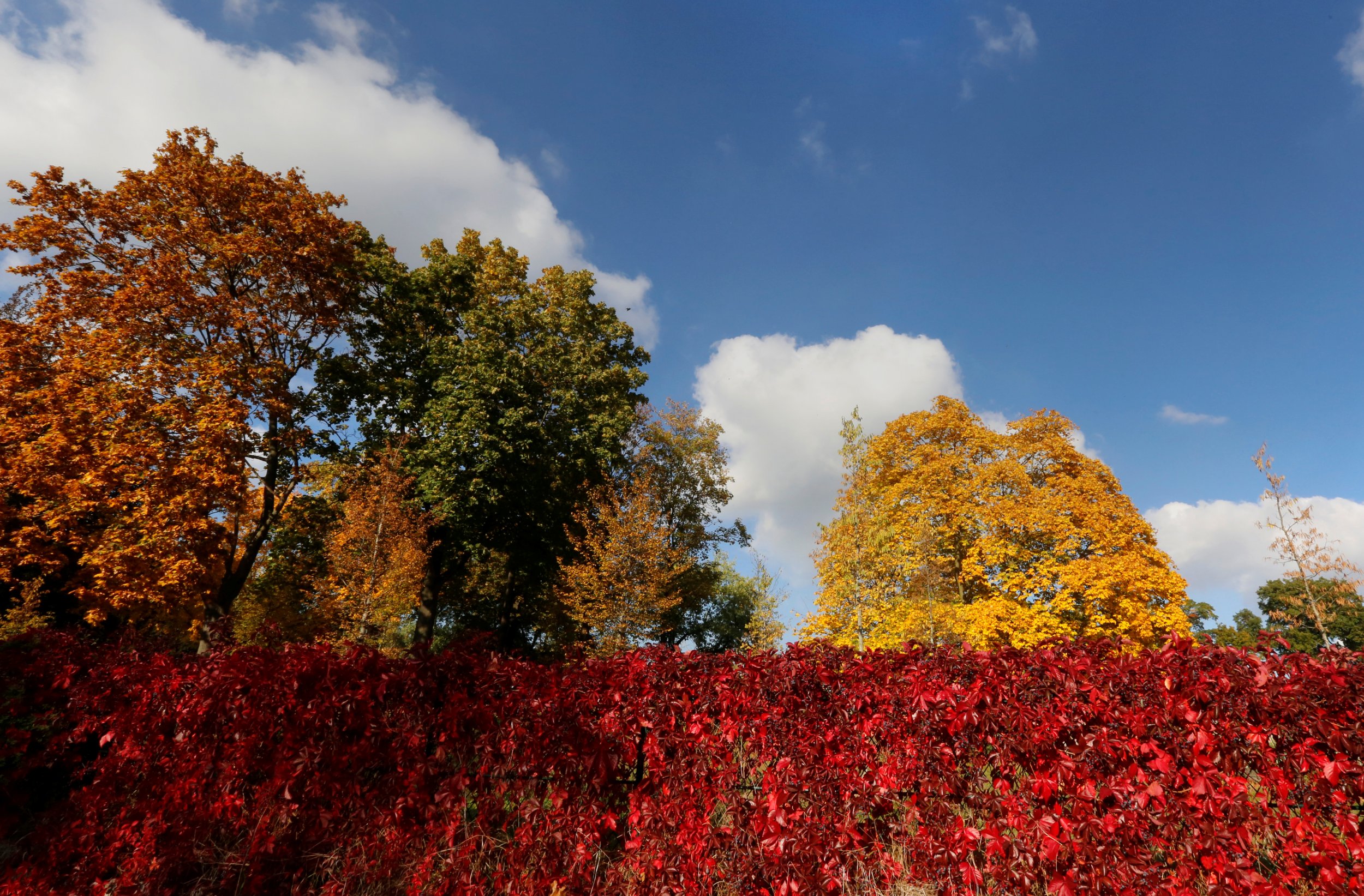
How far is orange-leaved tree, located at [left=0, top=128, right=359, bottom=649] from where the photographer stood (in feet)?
36.2

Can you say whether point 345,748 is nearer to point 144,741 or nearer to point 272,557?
point 144,741

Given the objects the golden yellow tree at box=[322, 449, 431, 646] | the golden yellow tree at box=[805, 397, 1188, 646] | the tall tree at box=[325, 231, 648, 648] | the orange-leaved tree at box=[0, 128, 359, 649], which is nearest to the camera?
the orange-leaved tree at box=[0, 128, 359, 649]

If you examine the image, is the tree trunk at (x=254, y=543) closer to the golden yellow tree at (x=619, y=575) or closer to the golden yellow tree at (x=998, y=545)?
the golden yellow tree at (x=619, y=575)

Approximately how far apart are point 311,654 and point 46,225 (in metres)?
14.5

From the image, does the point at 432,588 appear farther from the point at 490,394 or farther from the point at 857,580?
the point at 857,580

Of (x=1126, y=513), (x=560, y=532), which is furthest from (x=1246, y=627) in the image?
(x=560, y=532)

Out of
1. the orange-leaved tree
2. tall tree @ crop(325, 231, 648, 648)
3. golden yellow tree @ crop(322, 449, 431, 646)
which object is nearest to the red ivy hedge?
the orange-leaved tree

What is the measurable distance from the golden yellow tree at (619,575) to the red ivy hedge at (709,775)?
43.1ft

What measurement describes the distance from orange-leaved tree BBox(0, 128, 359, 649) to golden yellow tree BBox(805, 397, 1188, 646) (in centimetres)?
1547

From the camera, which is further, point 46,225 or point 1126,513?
point 1126,513

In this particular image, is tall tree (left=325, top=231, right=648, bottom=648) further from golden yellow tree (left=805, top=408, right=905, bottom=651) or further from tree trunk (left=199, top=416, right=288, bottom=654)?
golden yellow tree (left=805, top=408, right=905, bottom=651)

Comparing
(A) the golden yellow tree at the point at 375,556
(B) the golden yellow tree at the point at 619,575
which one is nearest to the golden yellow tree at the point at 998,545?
(B) the golden yellow tree at the point at 619,575

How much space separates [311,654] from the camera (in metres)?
4.13

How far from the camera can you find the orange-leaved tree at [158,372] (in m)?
11.0
